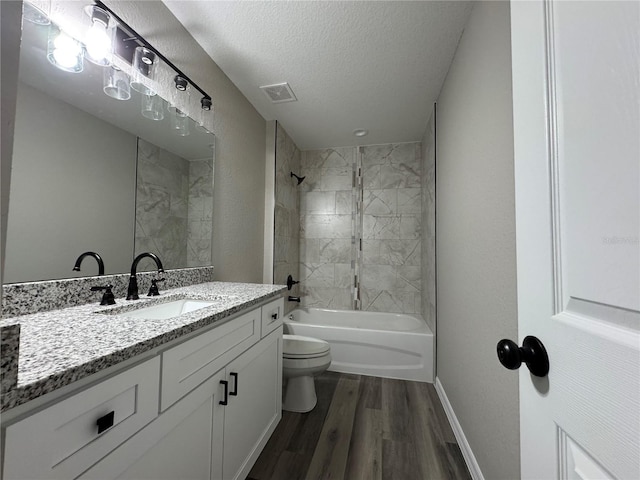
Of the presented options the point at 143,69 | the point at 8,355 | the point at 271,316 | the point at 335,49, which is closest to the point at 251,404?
the point at 271,316

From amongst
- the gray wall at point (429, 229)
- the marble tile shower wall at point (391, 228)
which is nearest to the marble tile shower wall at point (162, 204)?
the gray wall at point (429, 229)

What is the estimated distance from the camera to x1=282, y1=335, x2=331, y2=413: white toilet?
5.78 feet

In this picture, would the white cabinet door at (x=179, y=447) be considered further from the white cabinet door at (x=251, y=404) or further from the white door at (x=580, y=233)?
the white door at (x=580, y=233)

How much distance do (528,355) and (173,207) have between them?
5.47ft

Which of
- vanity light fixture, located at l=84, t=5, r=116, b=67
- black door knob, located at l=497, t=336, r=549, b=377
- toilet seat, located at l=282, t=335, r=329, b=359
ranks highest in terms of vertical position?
vanity light fixture, located at l=84, t=5, r=116, b=67

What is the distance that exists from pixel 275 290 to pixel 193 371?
643 millimetres

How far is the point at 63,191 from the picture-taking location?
3.14 ft

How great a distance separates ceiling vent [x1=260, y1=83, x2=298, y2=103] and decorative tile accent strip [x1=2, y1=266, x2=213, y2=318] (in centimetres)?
166

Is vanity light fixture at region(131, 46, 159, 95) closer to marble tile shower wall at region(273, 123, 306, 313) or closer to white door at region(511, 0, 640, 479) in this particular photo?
marble tile shower wall at region(273, 123, 306, 313)

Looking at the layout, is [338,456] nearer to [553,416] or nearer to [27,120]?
[553,416]

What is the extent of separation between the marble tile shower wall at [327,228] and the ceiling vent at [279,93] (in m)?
1.17

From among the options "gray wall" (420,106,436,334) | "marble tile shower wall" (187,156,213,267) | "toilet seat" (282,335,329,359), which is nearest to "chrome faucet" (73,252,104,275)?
"marble tile shower wall" (187,156,213,267)

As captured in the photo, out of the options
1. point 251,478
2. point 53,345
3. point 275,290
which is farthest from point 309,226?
point 53,345

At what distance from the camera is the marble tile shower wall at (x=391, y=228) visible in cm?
302
